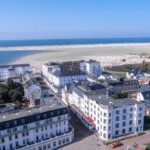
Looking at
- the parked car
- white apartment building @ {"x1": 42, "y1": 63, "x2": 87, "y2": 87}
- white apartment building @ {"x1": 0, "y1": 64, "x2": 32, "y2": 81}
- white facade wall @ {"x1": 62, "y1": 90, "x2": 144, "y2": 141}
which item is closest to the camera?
the parked car

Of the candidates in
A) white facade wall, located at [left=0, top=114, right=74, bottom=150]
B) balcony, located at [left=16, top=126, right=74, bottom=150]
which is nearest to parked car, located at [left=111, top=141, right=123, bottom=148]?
white facade wall, located at [left=0, top=114, right=74, bottom=150]

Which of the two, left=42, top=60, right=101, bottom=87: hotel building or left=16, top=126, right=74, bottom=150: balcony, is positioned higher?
left=42, top=60, right=101, bottom=87: hotel building

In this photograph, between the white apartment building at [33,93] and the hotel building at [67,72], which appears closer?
the white apartment building at [33,93]

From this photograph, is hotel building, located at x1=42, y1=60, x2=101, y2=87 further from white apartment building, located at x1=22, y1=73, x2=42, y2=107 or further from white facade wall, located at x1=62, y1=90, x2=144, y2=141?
white facade wall, located at x1=62, y1=90, x2=144, y2=141

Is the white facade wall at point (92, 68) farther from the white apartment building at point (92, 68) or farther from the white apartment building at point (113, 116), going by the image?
the white apartment building at point (113, 116)

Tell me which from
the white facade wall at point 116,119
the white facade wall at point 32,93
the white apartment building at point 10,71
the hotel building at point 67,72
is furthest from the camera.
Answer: the white apartment building at point 10,71

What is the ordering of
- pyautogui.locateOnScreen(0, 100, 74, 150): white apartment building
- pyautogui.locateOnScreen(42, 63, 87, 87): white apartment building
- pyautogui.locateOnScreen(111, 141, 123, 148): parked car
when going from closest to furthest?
pyautogui.locateOnScreen(0, 100, 74, 150): white apartment building, pyautogui.locateOnScreen(111, 141, 123, 148): parked car, pyautogui.locateOnScreen(42, 63, 87, 87): white apartment building

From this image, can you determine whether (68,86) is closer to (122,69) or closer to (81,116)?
(81,116)

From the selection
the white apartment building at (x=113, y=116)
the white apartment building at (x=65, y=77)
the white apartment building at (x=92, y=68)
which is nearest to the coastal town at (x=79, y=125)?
the white apartment building at (x=113, y=116)

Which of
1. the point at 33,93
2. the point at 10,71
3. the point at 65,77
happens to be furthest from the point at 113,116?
the point at 10,71

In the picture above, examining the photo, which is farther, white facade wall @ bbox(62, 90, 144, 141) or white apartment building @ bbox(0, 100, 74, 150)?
white facade wall @ bbox(62, 90, 144, 141)
